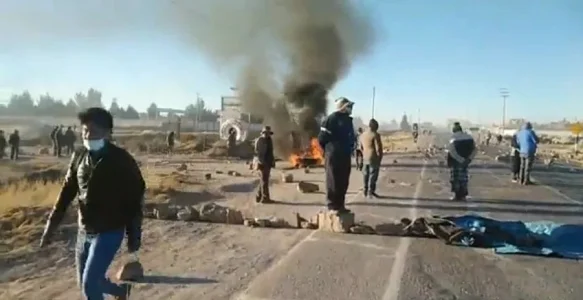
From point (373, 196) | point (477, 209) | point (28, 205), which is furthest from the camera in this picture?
point (373, 196)

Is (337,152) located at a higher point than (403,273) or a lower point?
higher

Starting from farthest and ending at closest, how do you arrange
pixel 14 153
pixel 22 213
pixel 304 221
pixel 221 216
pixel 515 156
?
pixel 14 153
pixel 515 156
pixel 22 213
pixel 221 216
pixel 304 221

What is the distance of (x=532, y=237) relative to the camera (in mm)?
8008

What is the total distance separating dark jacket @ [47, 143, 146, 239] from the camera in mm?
4312

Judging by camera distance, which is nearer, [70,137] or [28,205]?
[28,205]

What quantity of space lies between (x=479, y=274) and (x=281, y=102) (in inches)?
992

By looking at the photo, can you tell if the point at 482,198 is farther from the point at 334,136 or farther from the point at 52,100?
the point at 52,100

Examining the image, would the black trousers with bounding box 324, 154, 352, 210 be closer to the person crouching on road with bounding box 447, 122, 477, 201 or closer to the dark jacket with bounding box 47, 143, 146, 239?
the dark jacket with bounding box 47, 143, 146, 239

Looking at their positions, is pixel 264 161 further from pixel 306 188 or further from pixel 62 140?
pixel 62 140

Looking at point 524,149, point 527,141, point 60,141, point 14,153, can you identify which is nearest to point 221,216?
point 527,141

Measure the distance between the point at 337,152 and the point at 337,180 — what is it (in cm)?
41

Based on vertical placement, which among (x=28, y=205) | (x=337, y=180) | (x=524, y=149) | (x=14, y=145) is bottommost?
(x=28, y=205)

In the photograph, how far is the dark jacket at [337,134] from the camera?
9031 mm

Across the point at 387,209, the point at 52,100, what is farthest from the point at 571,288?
the point at 52,100
